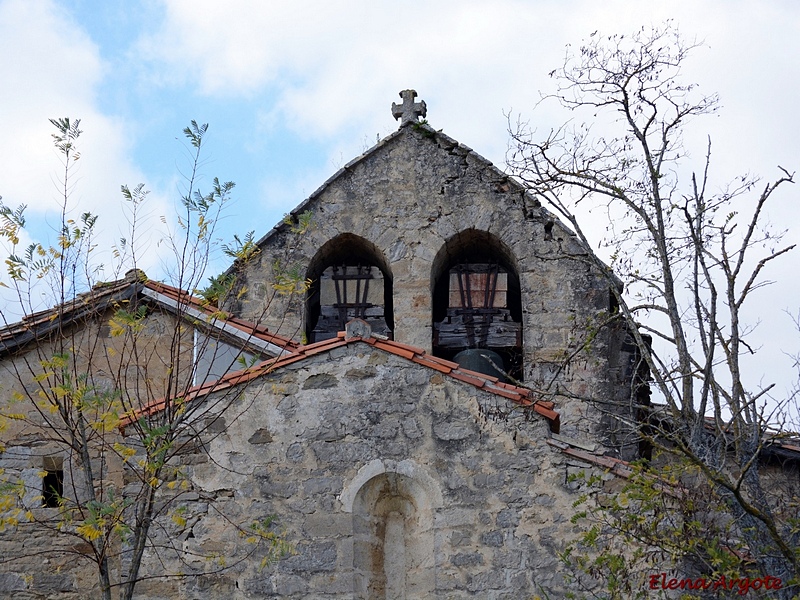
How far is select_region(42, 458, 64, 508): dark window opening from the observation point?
13.4 m

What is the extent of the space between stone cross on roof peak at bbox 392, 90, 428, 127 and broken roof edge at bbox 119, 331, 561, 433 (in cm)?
543

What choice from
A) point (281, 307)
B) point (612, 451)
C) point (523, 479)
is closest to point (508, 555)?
point (523, 479)

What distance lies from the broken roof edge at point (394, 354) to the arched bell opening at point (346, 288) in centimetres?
410

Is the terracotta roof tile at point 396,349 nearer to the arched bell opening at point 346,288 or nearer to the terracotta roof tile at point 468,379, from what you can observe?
the terracotta roof tile at point 468,379

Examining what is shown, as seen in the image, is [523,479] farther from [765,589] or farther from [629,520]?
[765,589]

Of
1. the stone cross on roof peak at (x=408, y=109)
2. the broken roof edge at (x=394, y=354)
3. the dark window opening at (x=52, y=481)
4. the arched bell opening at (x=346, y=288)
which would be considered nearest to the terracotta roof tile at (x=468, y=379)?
the broken roof edge at (x=394, y=354)

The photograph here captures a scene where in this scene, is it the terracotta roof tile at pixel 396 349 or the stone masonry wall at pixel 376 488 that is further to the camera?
the terracotta roof tile at pixel 396 349

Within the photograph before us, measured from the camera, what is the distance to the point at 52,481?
44.7 ft

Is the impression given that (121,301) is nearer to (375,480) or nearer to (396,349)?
(396,349)

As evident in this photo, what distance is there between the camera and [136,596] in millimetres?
11164

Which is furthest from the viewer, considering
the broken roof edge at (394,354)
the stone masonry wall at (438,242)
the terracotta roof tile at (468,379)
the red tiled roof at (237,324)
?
the stone masonry wall at (438,242)

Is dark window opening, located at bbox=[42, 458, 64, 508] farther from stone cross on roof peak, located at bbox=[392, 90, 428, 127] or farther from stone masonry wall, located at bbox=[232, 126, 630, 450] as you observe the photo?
stone cross on roof peak, located at bbox=[392, 90, 428, 127]

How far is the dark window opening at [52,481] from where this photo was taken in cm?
1341

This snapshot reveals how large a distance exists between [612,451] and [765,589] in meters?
4.53
